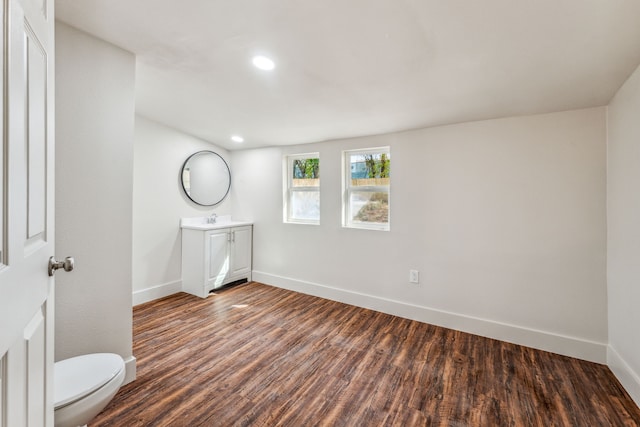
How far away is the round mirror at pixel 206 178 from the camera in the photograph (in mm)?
3768

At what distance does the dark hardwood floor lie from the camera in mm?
1663

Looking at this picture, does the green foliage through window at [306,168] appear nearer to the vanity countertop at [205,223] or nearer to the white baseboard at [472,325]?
the vanity countertop at [205,223]

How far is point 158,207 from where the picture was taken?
136 inches

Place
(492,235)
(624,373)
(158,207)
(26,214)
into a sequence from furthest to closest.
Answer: (158,207), (492,235), (624,373), (26,214)

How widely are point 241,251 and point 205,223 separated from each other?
62cm

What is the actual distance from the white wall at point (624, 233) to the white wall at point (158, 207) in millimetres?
4123

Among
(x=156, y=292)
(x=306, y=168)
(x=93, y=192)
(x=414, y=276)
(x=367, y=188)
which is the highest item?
(x=306, y=168)

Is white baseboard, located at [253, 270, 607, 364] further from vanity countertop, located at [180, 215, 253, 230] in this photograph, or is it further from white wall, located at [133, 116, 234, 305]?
white wall, located at [133, 116, 234, 305]

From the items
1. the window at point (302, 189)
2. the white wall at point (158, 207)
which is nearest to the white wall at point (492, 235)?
the window at point (302, 189)

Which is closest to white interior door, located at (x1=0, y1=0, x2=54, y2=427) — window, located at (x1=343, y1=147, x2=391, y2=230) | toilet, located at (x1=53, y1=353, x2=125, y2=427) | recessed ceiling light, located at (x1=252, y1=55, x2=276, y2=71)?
toilet, located at (x1=53, y1=353, x2=125, y2=427)

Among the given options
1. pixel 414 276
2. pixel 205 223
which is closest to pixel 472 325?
pixel 414 276

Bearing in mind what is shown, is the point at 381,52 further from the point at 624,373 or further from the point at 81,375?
the point at 624,373

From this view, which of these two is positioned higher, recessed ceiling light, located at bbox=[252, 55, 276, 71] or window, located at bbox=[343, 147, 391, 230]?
recessed ceiling light, located at bbox=[252, 55, 276, 71]

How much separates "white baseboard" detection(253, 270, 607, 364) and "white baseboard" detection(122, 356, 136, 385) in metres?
2.08
